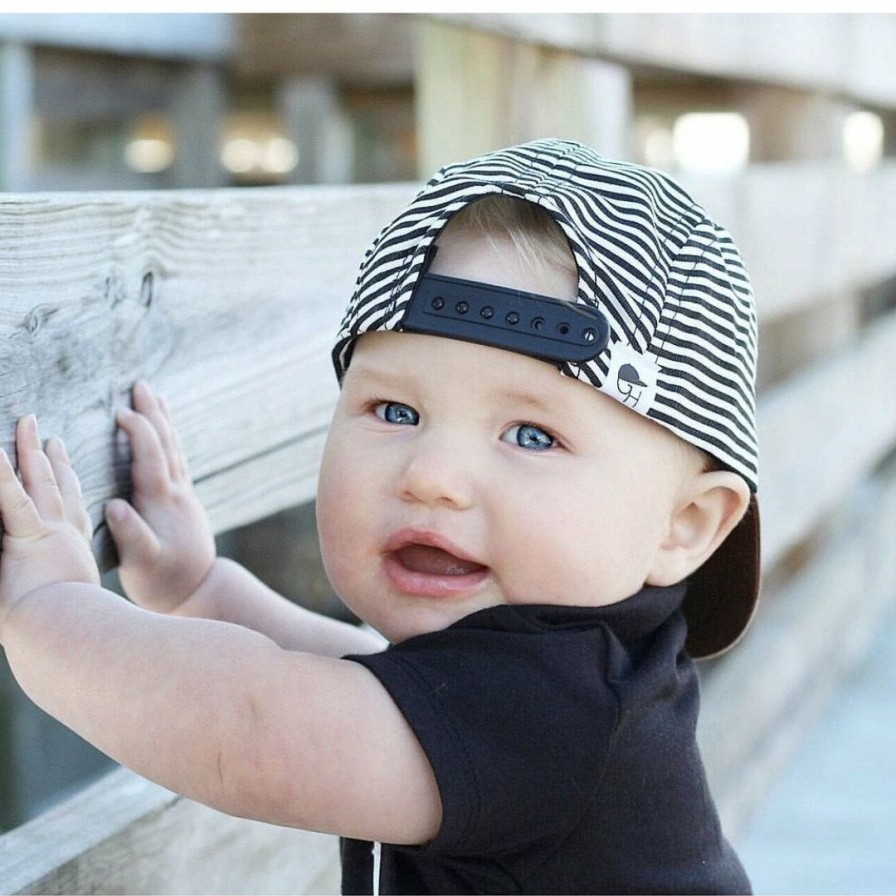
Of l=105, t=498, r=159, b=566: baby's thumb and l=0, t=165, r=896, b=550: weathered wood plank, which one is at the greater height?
l=0, t=165, r=896, b=550: weathered wood plank

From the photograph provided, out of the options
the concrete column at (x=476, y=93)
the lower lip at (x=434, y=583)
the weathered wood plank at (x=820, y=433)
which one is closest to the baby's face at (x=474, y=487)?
the lower lip at (x=434, y=583)

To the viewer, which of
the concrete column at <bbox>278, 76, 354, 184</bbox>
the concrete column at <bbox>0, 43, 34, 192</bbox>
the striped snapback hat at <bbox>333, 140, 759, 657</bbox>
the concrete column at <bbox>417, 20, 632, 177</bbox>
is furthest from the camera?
the concrete column at <bbox>278, 76, 354, 184</bbox>

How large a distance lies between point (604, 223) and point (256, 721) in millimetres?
557

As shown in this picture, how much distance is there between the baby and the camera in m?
1.31

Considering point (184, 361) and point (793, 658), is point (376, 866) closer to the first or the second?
point (184, 361)

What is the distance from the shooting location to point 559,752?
1.35 meters

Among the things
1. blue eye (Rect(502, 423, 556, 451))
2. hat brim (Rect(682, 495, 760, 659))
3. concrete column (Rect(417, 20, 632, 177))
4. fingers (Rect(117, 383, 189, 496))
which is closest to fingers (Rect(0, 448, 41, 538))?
fingers (Rect(117, 383, 189, 496))

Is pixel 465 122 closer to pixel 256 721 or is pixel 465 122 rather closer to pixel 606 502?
pixel 606 502

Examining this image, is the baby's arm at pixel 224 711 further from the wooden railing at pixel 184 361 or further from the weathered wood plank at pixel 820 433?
the weathered wood plank at pixel 820 433

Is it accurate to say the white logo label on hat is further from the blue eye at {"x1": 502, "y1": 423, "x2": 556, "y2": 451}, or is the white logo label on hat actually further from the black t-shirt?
the black t-shirt

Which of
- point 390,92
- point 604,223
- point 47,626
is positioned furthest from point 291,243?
point 390,92

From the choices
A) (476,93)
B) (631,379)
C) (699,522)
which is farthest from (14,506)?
(476,93)

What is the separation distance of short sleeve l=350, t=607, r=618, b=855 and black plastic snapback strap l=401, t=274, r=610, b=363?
0.24m

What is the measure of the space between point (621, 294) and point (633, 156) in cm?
335
